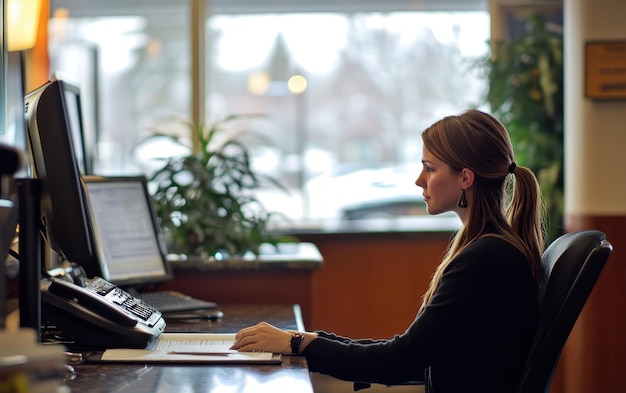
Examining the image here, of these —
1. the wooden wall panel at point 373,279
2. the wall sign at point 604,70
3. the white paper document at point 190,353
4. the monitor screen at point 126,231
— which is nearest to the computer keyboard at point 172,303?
the monitor screen at point 126,231

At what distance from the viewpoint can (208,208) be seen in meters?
3.04

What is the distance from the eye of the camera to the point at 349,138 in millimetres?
4426

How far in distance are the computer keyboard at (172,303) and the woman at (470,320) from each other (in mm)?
592

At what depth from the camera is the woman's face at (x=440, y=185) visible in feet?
6.07

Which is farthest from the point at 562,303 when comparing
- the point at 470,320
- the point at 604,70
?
the point at 604,70

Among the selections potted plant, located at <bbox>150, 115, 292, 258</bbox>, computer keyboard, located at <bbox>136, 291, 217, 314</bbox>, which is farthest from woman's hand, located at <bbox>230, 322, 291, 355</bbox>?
potted plant, located at <bbox>150, 115, 292, 258</bbox>

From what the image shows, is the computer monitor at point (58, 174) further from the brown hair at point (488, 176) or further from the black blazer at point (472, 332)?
the brown hair at point (488, 176)

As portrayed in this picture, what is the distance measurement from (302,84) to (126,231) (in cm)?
209

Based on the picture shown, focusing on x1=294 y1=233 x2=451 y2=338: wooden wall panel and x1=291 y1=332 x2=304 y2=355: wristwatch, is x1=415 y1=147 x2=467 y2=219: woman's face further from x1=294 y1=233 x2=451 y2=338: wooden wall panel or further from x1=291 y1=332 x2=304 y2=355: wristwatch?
x1=294 y1=233 x2=451 y2=338: wooden wall panel

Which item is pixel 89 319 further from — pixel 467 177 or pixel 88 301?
pixel 467 177

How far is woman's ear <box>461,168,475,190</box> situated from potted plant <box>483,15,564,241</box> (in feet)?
7.10

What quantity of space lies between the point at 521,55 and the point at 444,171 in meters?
2.29

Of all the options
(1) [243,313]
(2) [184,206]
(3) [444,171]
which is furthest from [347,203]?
(3) [444,171]

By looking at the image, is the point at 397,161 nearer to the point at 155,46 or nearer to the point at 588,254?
the point at 155,46
